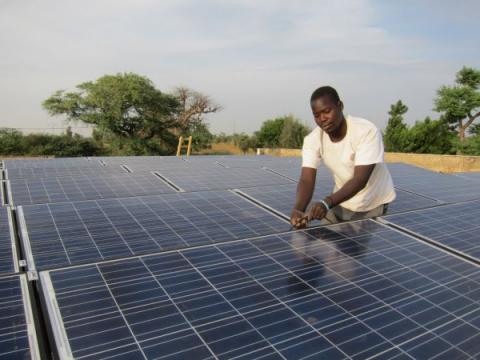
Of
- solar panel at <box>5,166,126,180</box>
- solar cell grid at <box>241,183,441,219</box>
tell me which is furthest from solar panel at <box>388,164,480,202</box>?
solar panel at <box>5,166,126,180</box>

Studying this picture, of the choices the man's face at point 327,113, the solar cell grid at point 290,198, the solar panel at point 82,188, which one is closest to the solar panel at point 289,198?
the solar cell grid at point 290,198

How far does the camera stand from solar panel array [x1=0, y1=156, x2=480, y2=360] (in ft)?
5.97

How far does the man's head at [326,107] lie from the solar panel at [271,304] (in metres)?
1.25

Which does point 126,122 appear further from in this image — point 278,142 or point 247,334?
point 247,334

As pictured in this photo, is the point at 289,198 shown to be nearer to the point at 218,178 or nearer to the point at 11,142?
the point at 218,178

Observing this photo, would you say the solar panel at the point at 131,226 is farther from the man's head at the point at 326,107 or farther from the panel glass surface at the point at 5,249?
the man's head at the point at 326,107

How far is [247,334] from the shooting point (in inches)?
74.3

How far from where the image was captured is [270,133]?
1730 inches

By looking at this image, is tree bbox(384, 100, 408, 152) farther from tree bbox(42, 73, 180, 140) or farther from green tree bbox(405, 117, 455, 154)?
tree bbox(42, 73, 180, 140)

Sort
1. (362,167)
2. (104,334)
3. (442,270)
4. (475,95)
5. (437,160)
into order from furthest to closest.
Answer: (475,95) < (437,160) < (362,167) < (442,270) < (104,334)

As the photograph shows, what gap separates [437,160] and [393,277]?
914 inches

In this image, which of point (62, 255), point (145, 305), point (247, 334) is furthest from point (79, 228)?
point (247, 334)

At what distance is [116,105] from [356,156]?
110 feet

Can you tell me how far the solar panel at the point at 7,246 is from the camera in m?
2.76
